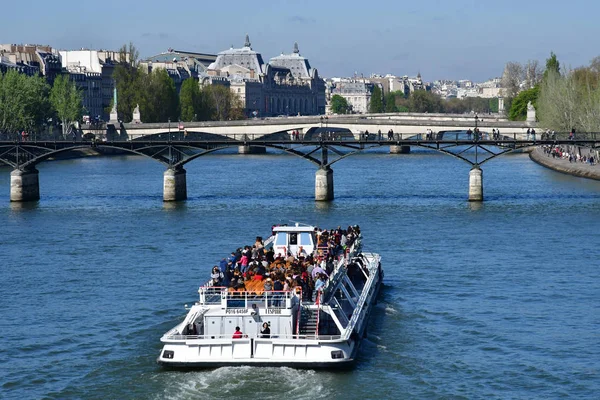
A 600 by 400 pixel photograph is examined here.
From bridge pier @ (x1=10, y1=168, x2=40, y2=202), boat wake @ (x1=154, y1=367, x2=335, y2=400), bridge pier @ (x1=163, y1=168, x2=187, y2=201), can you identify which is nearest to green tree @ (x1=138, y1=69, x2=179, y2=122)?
bridge pier @ (x1=10, y1=168, x2=40, y2=202)

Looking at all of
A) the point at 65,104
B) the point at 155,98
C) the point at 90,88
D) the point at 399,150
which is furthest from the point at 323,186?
the point at 90,88

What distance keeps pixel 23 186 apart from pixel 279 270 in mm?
42804

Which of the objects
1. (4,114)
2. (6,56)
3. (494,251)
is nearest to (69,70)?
(6,56)

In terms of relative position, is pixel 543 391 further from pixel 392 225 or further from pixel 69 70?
pixel 69 70

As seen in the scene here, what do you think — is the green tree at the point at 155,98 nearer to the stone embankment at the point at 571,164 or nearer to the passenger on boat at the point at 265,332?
the stone embankment at the point at 571,164

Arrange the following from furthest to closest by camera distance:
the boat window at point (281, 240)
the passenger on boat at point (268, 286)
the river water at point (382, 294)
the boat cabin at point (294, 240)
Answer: the boat window at point (281, 240)
the boat cabin at point (294, 240)
the passenger on boat at point (268, 286)
the river water at point (382, 294)

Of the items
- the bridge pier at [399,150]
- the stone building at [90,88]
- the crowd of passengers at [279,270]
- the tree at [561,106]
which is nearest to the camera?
→ the crowd of passengers at [279,270]

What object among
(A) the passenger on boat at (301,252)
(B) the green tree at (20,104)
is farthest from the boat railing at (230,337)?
(B) the green tree at (20,104)

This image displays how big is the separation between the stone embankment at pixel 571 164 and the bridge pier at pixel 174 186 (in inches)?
1132

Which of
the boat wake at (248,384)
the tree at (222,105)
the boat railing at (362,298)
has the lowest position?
the boat wake at (248,384)

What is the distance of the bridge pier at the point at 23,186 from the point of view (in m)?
71.1

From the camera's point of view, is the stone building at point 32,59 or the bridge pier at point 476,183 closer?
the bridge pier at point 476,183

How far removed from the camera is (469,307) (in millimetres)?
36500

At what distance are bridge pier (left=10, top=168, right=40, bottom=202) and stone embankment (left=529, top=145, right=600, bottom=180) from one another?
120 feet
